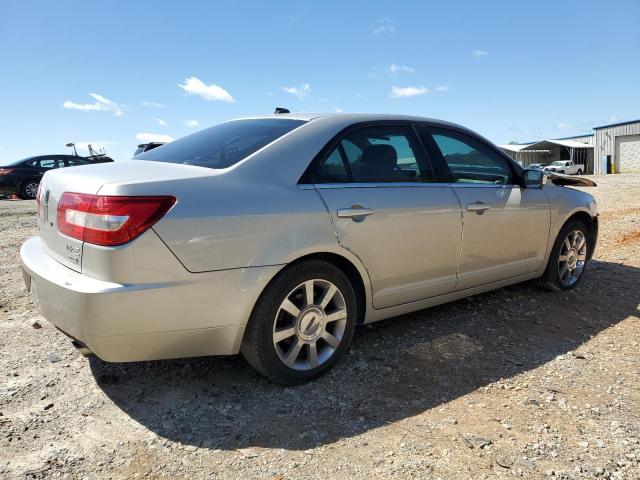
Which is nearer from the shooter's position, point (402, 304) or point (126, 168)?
point (126, 168)

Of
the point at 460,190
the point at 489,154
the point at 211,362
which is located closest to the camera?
the point at 211,362

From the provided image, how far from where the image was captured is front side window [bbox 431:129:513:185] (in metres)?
3.61

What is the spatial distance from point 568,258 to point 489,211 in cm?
151

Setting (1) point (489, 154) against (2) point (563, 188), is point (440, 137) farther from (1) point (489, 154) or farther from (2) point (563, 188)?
(2) point (563, 188)

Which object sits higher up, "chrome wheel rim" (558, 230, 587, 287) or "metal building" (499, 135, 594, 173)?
"metal building" (499, 135, 594, 173)

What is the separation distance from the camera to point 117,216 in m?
2.22

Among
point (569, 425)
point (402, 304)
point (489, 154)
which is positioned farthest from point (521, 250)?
point (569, 425)

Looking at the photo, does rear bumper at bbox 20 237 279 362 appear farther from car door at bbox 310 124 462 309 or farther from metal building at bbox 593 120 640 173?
metal building at bbox 593 120 640 173

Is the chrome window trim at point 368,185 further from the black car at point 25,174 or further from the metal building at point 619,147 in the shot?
the metal building at point 619,147

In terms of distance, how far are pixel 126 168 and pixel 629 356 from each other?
11.2 ft

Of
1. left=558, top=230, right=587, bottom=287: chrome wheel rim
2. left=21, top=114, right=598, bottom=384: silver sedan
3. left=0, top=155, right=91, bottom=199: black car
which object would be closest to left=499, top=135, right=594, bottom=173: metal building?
left=0, top=155, right=91, bottom=199: black car

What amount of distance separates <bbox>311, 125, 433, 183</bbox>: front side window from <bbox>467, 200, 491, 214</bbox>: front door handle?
38 cm

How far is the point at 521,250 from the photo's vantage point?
4055 mm

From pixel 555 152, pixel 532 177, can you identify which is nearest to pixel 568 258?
pixel 532 177
